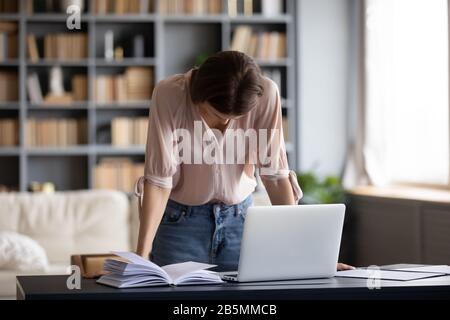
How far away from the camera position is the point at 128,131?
6.00 metres

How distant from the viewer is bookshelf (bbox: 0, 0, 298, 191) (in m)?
5.84

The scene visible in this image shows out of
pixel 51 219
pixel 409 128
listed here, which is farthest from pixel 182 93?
A: pixel 409 128

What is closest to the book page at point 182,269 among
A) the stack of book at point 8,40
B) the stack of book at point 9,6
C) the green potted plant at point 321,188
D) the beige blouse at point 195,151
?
the beige blouse at point 195,151

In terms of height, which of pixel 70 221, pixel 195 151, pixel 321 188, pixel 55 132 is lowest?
pixel 70 221

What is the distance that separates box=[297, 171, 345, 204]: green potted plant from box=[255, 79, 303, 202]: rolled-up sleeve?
10.3ft

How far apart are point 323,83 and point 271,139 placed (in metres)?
3.91

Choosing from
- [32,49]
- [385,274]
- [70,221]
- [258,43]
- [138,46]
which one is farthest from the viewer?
[258,43]

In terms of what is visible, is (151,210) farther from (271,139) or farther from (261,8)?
(261,8)

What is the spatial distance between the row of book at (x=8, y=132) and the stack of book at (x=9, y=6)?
30.6 inches

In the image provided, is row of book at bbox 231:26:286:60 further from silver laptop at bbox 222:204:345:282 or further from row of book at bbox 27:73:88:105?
silver laptop at bbox 222:204:345:282

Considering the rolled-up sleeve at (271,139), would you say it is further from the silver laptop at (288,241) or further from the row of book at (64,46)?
the row of book at (64,46)

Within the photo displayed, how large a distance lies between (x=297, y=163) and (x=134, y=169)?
1.21 metres

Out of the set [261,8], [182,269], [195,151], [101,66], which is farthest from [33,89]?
[182,269]

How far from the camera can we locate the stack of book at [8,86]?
19.3 feet
